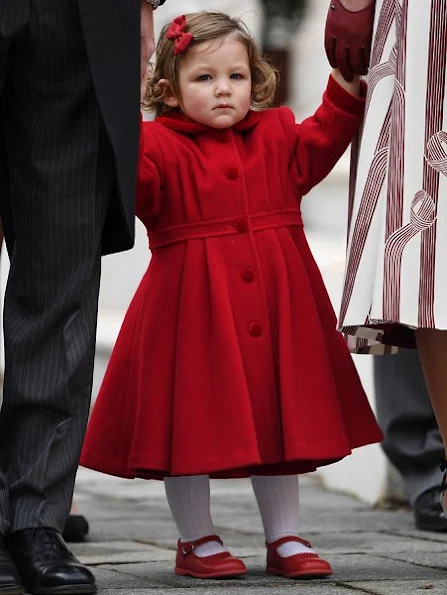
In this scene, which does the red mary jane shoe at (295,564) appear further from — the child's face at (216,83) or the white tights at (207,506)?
the child's face at (216,83)

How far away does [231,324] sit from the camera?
2924mm

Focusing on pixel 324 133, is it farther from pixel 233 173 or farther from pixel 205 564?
pixel 205 564

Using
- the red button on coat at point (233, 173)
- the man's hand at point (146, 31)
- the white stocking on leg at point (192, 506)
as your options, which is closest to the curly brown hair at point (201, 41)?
the red button on coat at point (233, 173)

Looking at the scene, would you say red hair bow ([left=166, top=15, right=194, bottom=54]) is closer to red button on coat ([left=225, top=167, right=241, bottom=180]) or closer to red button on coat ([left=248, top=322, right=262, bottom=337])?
red button on coat ([left=225, top=167, right=241, bottom=180])

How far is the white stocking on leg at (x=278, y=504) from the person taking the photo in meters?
3.06

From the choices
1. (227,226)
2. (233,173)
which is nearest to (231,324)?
(227,226)

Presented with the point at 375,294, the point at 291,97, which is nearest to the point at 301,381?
the point at 375,294

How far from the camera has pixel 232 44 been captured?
310 centimetres

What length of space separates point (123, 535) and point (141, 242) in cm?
341

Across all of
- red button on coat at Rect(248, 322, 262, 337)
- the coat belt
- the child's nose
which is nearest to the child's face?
the child's nose

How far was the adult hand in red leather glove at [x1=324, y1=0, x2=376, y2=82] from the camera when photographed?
2.91 metres

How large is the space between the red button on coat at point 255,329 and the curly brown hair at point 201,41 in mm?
561

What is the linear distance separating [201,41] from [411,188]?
69 centimetres

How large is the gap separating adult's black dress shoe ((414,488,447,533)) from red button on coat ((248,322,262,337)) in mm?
1194
